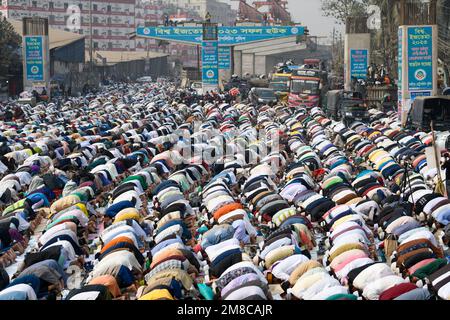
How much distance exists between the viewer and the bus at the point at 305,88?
48.1 metres

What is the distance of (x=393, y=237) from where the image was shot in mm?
16047

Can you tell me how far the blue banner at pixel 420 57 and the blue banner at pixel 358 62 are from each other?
16.1 metres

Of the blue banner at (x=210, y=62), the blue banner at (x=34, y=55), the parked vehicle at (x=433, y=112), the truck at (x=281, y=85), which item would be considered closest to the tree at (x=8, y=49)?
the blue banner at (x=34, y=55)

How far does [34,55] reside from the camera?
5269 centimetres

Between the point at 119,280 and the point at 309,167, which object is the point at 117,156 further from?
the point at 119,280

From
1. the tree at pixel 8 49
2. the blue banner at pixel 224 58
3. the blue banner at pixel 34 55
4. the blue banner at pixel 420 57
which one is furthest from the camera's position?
the blue banner at pixel 224 58

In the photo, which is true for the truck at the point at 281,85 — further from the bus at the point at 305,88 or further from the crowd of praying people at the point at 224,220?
the crowd of praying people at the point at 224,220

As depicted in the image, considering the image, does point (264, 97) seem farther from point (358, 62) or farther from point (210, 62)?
point (358, 62)

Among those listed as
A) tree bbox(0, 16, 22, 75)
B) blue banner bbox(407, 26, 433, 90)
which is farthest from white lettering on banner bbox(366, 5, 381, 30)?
tree bbox(0, 16, 22, 75)

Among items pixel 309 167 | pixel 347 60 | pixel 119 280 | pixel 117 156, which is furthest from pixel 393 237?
pixel 347 60

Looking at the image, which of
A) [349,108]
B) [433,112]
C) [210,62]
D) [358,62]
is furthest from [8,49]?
[433,112]

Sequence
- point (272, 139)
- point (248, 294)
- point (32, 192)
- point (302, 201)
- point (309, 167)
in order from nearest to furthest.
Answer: point (248, 294)
point (302, 201)
point (32, 192)
point (309, 167)
point (272, 139)

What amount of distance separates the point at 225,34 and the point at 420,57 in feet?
112
